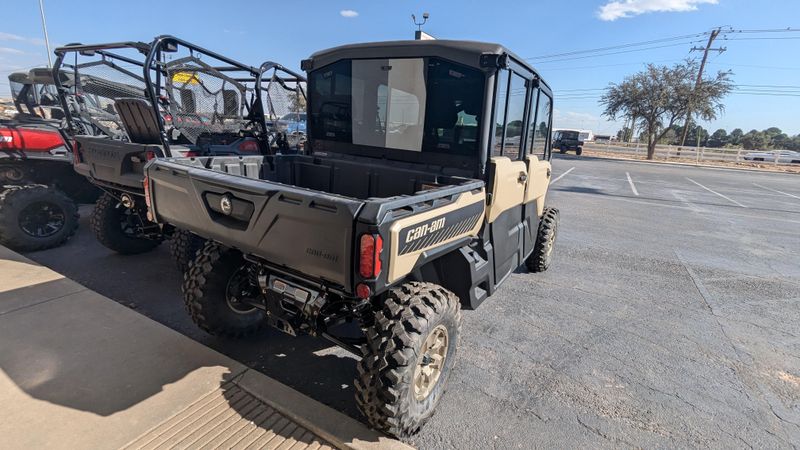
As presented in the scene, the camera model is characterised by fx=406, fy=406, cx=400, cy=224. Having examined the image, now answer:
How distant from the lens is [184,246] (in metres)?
4.36

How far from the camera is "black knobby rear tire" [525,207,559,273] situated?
17.0 feet

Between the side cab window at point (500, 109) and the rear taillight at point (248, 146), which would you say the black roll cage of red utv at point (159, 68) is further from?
the side cab window at point (500, 109)

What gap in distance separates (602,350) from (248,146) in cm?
507

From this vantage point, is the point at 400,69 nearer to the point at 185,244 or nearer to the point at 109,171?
the point at 185,244

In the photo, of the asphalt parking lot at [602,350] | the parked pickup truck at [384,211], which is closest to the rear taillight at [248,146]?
the asphalt parking lot at [602,350]

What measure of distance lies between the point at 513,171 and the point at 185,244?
136 inches

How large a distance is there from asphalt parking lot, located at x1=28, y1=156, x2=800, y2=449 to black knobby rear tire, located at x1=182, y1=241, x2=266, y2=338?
0.27 m

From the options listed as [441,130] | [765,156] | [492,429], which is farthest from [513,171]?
[765,156]

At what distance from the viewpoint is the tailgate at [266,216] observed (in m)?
2.03

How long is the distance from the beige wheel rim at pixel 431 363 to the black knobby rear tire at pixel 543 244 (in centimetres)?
289

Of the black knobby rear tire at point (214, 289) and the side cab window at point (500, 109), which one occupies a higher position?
the side cab window at point (500, 109)

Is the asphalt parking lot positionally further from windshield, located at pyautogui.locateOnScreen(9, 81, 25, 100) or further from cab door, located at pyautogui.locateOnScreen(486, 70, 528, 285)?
windshield, located at pyautogui.locateOnScreen(9, 81, 25, 100)

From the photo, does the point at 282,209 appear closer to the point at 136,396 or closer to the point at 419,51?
the point at 136,396

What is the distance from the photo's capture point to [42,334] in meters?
3.24
